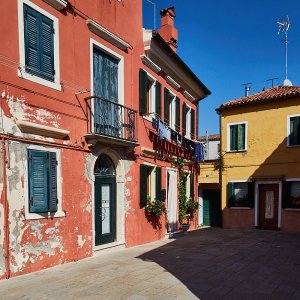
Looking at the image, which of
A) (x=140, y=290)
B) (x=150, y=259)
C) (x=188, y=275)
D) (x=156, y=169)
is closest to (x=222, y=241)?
(x=156, y=169)

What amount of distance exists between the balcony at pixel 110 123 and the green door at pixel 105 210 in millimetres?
1192

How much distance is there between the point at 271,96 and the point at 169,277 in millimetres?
11965

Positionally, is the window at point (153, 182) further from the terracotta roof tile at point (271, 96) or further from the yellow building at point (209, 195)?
the terracotta roof tile at point (271, 96)

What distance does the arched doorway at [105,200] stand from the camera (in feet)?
28.2

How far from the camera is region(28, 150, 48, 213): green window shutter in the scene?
21.1 ft

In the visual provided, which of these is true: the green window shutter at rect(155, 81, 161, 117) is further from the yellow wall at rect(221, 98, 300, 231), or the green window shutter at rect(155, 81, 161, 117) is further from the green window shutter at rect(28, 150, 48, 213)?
the yellow wall at rect(221, 98, 300, 231)

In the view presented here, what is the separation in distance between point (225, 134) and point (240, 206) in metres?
3.91

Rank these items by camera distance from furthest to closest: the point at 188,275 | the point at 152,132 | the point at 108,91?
1. the point at 152,132
2. the point at 108,91
3. the point at 188,275

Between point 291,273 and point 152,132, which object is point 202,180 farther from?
point 291,273

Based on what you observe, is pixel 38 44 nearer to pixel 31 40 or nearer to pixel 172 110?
pixel 31 40

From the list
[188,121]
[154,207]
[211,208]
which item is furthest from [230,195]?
[154,207]

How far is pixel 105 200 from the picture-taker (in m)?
8.95

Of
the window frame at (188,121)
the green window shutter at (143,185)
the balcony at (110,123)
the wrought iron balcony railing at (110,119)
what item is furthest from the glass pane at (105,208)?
the window frame at (188,121)

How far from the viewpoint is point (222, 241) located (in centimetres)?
1151
